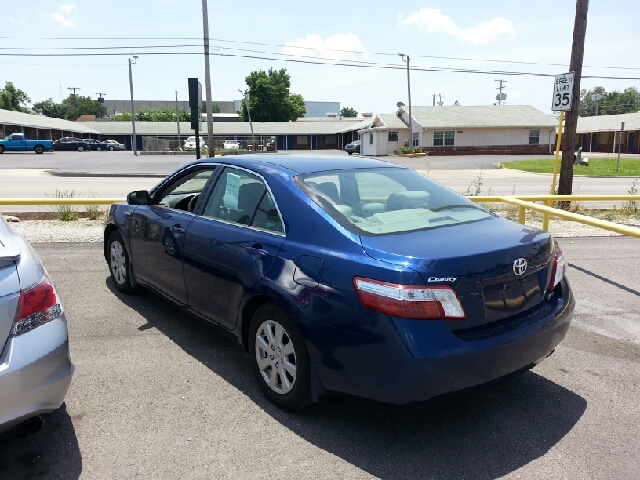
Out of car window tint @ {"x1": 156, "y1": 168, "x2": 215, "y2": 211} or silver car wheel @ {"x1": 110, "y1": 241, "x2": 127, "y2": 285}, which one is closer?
car window tint @ {"x1": 156, "y1": 168, "x2": 215, "y2": 211}

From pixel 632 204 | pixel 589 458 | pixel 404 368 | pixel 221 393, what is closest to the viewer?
pixel 404 368

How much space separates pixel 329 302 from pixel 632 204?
1105cm

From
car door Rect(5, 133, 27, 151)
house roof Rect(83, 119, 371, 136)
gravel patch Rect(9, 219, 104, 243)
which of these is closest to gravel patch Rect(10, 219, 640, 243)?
gravel patch Rect(9, 219, 104, 243)

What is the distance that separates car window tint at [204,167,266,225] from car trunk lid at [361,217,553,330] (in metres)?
1.13

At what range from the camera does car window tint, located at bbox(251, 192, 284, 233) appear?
3.57 metres

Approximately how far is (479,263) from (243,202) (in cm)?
185

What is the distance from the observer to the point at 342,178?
3.92m

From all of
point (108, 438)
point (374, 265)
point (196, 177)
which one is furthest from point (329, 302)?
point (196, 177)

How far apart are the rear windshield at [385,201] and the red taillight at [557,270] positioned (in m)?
0.56

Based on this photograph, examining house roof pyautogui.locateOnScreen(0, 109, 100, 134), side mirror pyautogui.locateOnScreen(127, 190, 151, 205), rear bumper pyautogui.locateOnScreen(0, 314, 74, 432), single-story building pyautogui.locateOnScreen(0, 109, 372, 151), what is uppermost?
house roof pyautogui.locateOnScreen(0, 109, 100, 134)

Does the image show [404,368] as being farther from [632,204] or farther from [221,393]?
[632,204]

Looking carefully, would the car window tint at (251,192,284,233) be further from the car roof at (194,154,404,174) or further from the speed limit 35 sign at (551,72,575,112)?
the speed limit 35 sign at (551,72,575,112)

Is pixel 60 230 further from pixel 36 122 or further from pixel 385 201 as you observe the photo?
pixel 36 122

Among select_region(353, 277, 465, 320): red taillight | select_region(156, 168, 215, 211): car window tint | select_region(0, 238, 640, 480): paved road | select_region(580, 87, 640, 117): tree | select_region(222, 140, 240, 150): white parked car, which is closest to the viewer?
select_region(353, 277, 465, 320): red taillight
